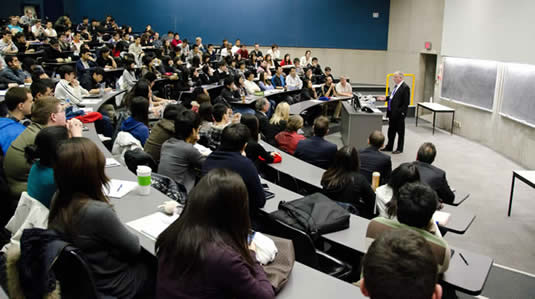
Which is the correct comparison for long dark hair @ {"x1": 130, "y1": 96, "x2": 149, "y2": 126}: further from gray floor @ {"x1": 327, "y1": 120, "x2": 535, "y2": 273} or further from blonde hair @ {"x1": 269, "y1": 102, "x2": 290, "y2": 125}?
gray floor @ {"x1": 327, "y1": 120, "x2": 535, "y2": 273}

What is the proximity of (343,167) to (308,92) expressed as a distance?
8027 millimetres

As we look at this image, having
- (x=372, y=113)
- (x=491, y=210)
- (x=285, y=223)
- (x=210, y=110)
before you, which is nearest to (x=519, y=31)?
(x=372, y=113)

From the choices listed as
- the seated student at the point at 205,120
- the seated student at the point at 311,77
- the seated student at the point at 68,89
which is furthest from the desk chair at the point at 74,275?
the seated student at the point at 311,77

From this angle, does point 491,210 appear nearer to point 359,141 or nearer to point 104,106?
point 359,141

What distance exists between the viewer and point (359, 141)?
359 inches

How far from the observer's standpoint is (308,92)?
11930 mm

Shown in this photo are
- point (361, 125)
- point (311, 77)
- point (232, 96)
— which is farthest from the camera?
point (311, 77)

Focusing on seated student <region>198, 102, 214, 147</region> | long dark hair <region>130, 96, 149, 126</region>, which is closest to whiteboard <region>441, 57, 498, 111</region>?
seated student <region>198, 102, 214, 147</region>

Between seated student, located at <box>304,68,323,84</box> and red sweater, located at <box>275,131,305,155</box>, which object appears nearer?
red sweater, located at <box>275,131,305,155</box>

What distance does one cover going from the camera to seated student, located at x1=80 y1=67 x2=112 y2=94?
797 centimetres

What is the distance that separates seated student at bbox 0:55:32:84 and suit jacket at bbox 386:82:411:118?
6963 mm

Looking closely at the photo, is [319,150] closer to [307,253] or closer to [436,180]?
[436,180]

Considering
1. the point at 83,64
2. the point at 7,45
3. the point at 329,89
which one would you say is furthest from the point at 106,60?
the point at 329,89

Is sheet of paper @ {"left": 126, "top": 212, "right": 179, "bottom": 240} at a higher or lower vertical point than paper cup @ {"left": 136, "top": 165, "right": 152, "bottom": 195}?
lower
